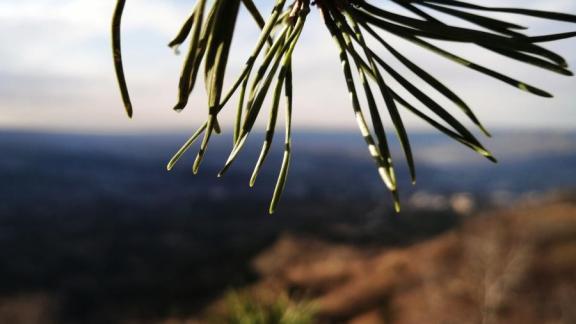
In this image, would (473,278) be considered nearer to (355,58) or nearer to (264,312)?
(264,312)

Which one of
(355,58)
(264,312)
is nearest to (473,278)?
(264,312)

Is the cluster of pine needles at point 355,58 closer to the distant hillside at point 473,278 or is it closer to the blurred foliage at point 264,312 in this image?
the blurred foliage at point 264,312

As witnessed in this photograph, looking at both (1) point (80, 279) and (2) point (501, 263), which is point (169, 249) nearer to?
(1) point (80, 279)

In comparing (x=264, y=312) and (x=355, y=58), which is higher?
(x=355, y=58)

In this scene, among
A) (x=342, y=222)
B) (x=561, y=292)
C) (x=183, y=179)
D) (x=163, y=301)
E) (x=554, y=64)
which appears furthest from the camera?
(x=183, y=179)

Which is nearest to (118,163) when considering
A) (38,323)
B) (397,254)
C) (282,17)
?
(38,323)

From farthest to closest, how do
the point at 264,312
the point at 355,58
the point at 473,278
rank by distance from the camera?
the point at 473,278, the point at 264,312, the point at 355,58

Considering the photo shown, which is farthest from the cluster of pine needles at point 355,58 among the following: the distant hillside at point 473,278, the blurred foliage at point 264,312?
the distant hillside at point 473,278

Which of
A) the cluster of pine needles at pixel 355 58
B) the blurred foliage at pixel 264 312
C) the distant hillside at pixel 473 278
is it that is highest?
the cluster of pine needles at pixel 355 58

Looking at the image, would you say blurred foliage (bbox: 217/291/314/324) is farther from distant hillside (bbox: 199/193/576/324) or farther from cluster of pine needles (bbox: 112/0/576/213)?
distant hillside (bbox: 199/193/576/324)

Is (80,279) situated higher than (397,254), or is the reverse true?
(397,254)

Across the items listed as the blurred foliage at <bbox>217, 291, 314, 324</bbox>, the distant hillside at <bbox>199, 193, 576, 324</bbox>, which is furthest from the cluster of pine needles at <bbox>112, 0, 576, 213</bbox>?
the distant hillside at <bbox>199, 193, 576, 324</bbox>
